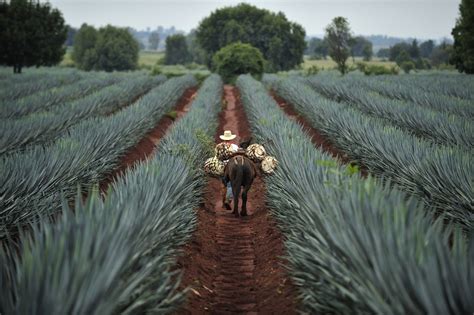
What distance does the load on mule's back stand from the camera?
29.5ft

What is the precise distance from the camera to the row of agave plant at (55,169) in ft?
22.5

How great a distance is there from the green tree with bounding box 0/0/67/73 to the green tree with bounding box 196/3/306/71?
108 feet

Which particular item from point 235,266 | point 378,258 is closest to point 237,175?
point 235,266

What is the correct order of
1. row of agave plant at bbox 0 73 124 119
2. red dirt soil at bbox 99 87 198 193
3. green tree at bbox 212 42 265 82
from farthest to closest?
green tree at bbox 212 42 265 82 < row of agave plant at bbox 0 73 124 119 < red dirt soil at bbox 99 87 198 193

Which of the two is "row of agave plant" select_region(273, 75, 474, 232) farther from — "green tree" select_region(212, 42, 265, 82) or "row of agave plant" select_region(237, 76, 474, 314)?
"green tree" select_region(212, 42, 265, 82)

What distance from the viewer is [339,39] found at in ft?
142

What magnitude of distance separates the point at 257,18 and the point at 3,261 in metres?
75.2

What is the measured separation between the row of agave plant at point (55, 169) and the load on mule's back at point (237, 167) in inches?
88.8

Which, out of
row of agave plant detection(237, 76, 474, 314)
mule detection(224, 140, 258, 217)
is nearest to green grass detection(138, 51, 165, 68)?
mule detection(224, 140, 258, 217)

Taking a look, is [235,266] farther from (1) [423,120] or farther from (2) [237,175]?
(1) [423,120]

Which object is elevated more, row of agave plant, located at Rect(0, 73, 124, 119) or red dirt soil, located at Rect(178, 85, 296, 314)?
row of agave plant, located at Rect(0, 73, 124, 119)

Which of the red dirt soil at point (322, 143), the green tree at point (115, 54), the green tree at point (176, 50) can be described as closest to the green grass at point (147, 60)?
the green tree at point (176, 50)

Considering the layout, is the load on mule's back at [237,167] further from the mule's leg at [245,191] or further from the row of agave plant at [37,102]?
the row of agave plant at [37,102]

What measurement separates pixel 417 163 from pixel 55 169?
5636 mm
